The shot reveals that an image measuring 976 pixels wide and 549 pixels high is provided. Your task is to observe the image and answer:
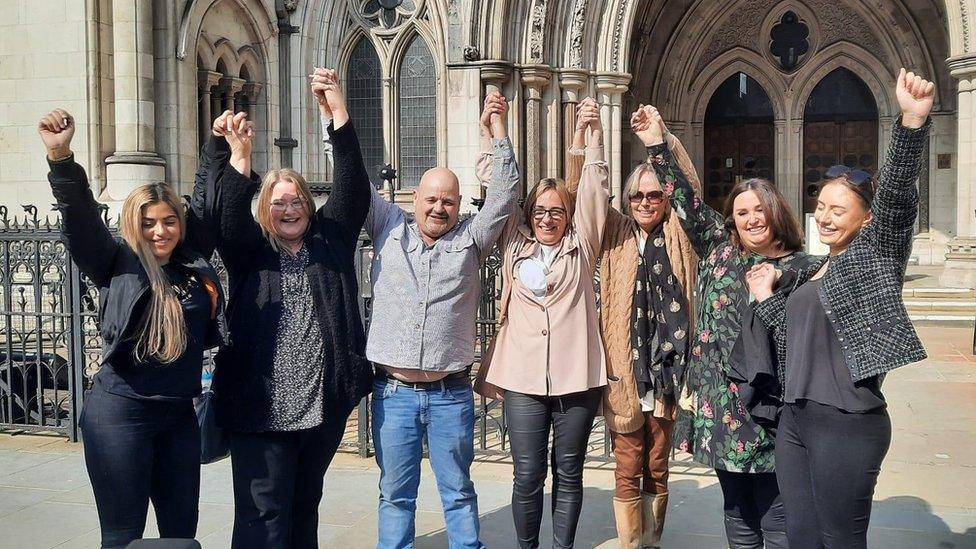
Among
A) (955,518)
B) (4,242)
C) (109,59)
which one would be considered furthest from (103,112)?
(955,518)

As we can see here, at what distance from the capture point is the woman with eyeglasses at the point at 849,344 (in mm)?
3088

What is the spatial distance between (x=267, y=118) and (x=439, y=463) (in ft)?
38.5

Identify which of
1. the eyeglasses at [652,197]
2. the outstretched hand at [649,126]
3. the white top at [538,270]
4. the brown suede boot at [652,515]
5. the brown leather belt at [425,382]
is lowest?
the brown suede boot at [652,515]

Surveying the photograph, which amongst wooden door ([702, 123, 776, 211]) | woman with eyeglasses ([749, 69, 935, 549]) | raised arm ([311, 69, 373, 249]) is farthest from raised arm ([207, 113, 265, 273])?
wooden door ([702, 123, 776, 211])

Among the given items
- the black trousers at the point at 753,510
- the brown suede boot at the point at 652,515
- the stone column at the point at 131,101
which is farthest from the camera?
the stone column at the point at 131,101

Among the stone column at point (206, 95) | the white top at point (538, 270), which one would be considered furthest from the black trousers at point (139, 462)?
the stone column at point (206, 95)

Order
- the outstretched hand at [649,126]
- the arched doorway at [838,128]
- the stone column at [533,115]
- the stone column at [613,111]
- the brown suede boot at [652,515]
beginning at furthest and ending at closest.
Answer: the arched doorway at [838,128] < the stone column at [613,111] < the stone column at [533,115] < the brown suede boot at [652,515] < the outstretched hand at [649,126]

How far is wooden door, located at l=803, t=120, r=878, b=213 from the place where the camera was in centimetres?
1934

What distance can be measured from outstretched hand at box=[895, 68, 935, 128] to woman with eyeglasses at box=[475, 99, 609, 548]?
5.31 ft

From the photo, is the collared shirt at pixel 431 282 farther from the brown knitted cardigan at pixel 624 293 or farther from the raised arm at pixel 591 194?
the brown knitted cardigan at pixel 624 293

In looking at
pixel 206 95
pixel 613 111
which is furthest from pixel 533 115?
pixel 206 95

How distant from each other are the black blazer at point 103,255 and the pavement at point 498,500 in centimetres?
195

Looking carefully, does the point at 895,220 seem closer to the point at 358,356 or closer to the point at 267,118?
the point at 358,356

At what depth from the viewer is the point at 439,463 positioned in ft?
14.0
